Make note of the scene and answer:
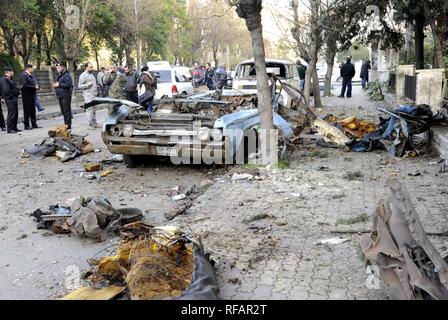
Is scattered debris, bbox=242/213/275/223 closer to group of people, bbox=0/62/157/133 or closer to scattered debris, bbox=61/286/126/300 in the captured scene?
scattered debris, bbox=61/286/126/300

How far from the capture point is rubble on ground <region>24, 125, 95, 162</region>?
402 inches

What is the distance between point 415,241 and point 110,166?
687 centimetres

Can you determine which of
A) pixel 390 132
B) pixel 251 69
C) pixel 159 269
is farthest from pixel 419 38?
pixel 159 269

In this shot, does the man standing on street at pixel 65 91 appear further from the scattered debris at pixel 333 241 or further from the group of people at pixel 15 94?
the scattered debris at pixel 333 241

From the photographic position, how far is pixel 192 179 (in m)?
8.39

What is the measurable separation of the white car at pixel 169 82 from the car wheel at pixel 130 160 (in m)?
10.9

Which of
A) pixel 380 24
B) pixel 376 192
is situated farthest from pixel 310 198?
pixel 380 24

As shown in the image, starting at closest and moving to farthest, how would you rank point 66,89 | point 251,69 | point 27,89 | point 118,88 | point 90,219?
Answer: point 90,219, point 66,89, point 27,89, point 118,88, point 251,69

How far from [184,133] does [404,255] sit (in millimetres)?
5186

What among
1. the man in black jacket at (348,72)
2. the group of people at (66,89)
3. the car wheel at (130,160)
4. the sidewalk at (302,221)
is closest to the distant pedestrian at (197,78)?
the man in black jacket at (348,72)

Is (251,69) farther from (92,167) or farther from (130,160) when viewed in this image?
(92,167)

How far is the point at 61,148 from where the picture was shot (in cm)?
1047

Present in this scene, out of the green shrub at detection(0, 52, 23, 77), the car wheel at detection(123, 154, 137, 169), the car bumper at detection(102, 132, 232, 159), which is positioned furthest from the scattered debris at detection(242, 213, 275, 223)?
the green shrub at detection(0, 52, 23, 77)

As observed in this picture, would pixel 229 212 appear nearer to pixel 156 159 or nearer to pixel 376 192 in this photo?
pixel 376 192
